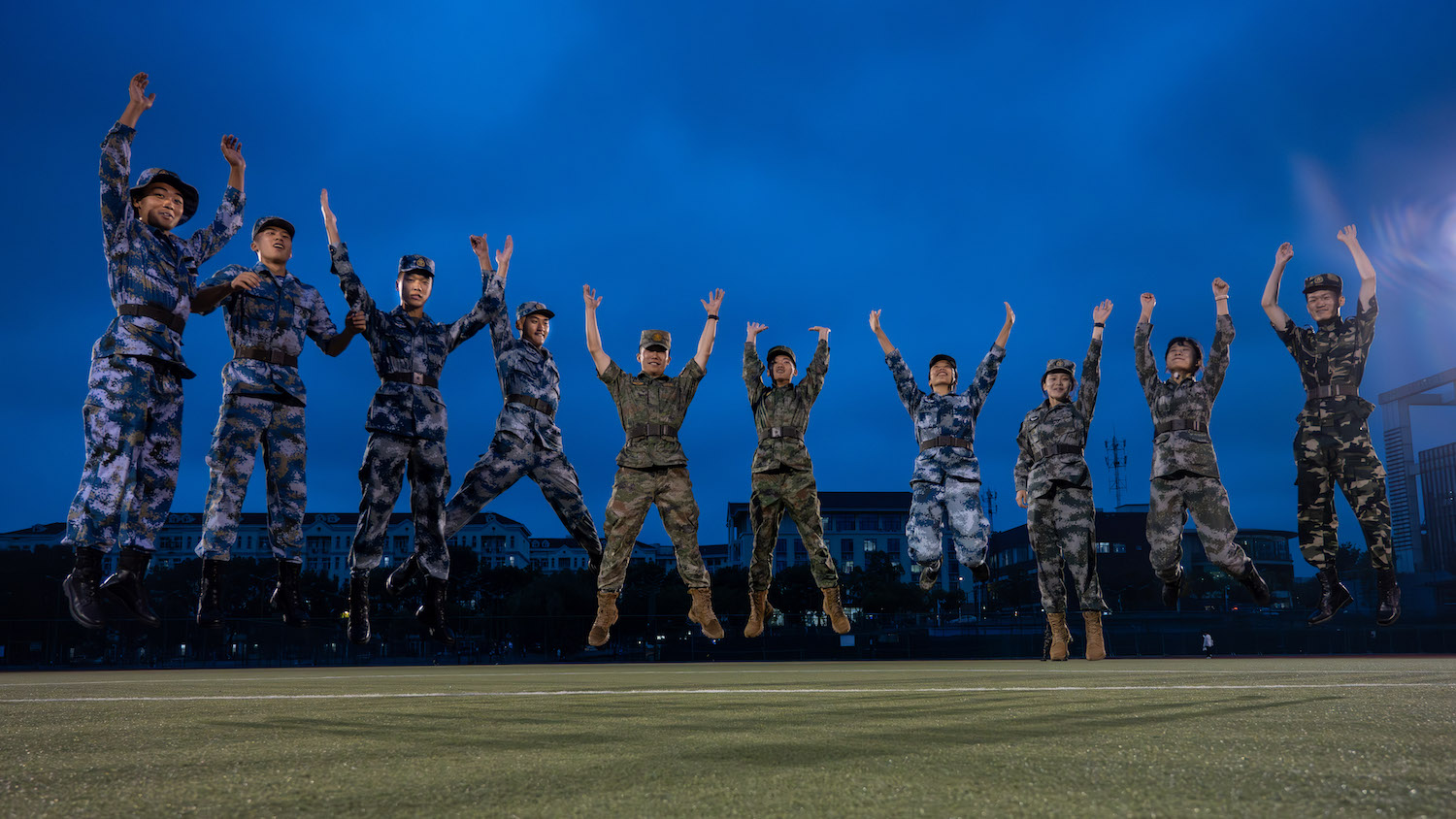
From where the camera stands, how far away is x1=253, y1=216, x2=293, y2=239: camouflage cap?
8180 mm

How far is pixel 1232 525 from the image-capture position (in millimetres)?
9383

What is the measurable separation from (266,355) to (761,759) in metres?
6.81

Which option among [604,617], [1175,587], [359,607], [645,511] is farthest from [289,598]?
Answer: [1175,587]

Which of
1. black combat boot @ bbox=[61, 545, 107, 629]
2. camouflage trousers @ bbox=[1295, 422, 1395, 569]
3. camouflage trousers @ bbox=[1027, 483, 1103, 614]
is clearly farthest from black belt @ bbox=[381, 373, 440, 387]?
camouflage trousers @ bbox=[1295, 422, 1395, 569]

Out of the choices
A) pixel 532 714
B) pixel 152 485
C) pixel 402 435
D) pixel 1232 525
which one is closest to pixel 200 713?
pixel 532 714

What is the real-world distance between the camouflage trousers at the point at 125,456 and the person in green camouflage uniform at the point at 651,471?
3.70 m

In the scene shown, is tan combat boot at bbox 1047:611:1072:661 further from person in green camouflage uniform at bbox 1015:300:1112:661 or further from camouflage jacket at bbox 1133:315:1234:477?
camouflage jacket at bbox 1133:315:1234:477

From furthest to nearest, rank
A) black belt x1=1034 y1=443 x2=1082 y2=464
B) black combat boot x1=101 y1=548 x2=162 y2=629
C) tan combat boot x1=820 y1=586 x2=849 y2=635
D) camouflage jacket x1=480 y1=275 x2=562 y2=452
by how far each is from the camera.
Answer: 1. black belt x1=1034 y1=443 x2=1082 y2=464
2. camouflage jacket x1=480 y1=275 x2=562 y2=452
3. tan combat boot x1=820 y1=586 x2=849 y2=635
4. black combat boot x1=101 y1=548 x2=162 y2=629

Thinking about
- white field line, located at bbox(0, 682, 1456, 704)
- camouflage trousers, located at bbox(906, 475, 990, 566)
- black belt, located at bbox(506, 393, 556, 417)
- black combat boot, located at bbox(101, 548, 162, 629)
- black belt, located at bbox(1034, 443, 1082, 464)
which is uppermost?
black belt, located at bbox(506, 393, 556, 417)

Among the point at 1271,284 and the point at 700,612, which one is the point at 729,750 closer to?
the point at 700,612

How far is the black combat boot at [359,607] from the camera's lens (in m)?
7.92

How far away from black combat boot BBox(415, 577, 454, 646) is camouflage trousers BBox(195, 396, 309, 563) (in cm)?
139

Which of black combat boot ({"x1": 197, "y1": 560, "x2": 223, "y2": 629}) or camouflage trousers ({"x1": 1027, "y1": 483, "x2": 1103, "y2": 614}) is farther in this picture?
camouflage trousers ({"x1": 1027, "y1": 483, "x2": 1103, "y2": 614})

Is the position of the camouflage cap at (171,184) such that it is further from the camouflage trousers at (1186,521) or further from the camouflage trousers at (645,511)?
the camouflage trousers at (1186,521)
